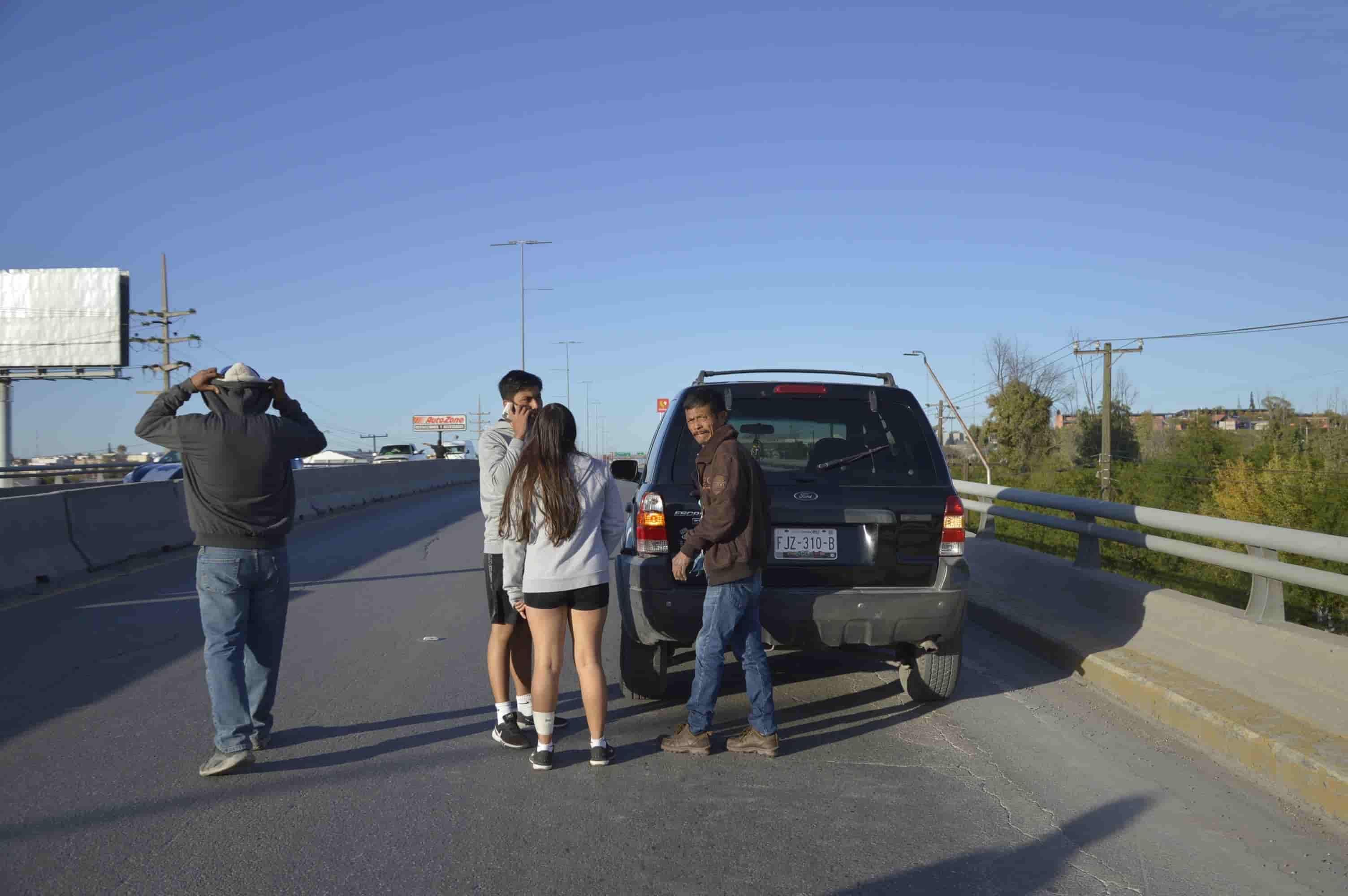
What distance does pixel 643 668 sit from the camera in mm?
6398

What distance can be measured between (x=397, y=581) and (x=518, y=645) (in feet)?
23.1

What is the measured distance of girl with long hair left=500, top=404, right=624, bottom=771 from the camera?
5.15m

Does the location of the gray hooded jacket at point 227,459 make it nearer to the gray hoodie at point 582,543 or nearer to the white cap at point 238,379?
the white cap at point 238,379

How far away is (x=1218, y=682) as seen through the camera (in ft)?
19.9

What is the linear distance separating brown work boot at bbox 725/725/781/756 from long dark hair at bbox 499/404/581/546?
4.61 ft

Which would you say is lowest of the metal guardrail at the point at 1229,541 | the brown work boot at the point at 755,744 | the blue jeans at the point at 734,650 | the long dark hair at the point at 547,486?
the brown work boot at the point at 755,744

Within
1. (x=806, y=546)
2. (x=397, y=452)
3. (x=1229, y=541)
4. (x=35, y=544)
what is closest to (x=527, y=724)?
(x=806, y=546)

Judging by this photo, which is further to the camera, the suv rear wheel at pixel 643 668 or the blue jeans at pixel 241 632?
the suv rear wheel at pixel 643 668

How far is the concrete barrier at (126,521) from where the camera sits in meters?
12.9

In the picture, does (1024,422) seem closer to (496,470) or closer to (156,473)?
(156,473)

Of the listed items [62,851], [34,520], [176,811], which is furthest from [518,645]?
[34,520]

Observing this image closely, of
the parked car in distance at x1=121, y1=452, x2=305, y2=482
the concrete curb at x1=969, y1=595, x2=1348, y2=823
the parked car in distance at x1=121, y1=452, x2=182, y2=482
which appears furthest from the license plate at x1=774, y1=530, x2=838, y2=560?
the parked car in distance at x1=121, y1=452, x2=182, y2=482

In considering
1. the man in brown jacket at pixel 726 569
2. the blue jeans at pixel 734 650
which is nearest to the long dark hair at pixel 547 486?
the man in brown jacket at pixel 726 569

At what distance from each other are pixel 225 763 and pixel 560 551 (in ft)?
5.93
